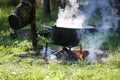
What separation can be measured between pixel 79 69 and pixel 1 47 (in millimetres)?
3233

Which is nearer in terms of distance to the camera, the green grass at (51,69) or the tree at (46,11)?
the green grass at (51,69)

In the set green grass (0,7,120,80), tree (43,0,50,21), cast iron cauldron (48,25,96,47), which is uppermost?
cast iron cauldron (48,25,96,47)

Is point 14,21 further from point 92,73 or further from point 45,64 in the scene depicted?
point 92,73

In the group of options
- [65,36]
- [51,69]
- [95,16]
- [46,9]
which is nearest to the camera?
[51,69]

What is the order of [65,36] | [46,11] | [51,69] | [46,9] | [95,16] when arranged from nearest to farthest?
1. [51,69]
2. [65,36]
3. [95,16]
4. [46,11]
5. [46,9]

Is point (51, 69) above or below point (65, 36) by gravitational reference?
below

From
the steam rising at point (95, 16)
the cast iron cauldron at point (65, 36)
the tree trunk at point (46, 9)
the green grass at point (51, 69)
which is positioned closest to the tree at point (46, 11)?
the tree trunk at point (46, 9)

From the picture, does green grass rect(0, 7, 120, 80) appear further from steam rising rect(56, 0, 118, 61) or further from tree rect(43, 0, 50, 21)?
tree rect(43, 0, 50, 21)

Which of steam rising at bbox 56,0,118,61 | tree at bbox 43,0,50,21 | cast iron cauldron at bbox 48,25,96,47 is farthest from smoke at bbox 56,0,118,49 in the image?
cast iron cauldron at bbox 48,25,96,47

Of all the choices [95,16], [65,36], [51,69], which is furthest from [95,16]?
[51,69]

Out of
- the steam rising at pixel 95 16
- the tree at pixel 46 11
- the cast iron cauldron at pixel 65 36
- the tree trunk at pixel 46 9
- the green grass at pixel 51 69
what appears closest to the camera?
the green grass at pixel 51 69

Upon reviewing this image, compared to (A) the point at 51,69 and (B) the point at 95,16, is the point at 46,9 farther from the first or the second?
(A) the point at 51,69

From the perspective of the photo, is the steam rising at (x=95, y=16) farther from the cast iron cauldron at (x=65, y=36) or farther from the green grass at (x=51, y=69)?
the cast iron cauldron at (x=65, y=36)

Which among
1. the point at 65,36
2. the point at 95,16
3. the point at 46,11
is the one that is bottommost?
the point at 95,16
